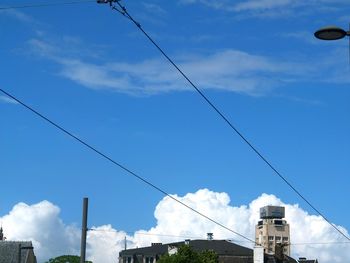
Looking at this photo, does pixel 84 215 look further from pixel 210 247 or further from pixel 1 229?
pixel 1 229

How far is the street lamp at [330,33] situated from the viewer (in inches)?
517

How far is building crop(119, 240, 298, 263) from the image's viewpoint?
10838 cm

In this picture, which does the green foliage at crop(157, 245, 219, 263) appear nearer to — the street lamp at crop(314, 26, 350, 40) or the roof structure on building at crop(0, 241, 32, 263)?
the roof structure on building at crop(0, 241, 32, 263)

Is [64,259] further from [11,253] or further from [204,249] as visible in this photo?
[11,253]

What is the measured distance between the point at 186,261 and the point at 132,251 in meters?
49.6

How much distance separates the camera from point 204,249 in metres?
109

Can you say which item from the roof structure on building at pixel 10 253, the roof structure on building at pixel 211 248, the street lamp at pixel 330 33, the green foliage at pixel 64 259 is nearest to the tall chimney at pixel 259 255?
the roof structure on building at pixel 211 248

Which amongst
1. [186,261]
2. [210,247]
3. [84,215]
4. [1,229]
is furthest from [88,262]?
[84,215]

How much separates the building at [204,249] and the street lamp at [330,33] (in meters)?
90.0

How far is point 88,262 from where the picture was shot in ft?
559

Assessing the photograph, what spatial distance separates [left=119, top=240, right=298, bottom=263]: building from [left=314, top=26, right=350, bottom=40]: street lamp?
8996cm

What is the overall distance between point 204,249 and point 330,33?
322 feet

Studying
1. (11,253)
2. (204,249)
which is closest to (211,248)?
(204,249)

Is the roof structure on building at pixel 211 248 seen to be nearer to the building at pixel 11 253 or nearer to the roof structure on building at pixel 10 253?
the building at pixel 11 253
